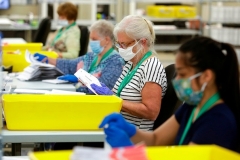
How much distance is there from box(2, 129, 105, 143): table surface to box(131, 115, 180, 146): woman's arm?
423 mm

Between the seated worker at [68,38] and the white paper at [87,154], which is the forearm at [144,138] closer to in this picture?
the white paper at [87,154]

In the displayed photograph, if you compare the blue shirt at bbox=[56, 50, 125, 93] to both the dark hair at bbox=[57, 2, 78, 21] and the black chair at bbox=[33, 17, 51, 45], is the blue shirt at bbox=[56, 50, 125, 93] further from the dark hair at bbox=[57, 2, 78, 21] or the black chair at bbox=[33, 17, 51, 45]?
the black chair at bbox=[33, 17, 51, 45]

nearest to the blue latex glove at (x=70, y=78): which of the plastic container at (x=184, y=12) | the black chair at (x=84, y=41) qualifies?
the black chair at (x=84, y=41)

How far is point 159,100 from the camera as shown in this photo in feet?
9.43

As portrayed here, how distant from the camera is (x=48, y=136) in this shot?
245 cm

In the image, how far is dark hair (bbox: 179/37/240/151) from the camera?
1.88 meters

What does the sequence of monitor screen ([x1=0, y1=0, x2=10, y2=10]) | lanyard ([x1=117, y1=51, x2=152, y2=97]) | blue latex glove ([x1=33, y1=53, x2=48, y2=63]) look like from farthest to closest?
monitor screen ([x1=0, y1=0, x2=10, y2=10]), blue latex glove ([x1=33, y1=53, x2=48, y2=63]), lanyard ([x1=117, y1=51, x2=152, y2=97])

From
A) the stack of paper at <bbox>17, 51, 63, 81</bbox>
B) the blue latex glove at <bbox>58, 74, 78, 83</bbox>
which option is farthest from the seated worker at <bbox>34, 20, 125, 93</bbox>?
the stack of paper at <bbox>17, 51, 63, 81</bbox>

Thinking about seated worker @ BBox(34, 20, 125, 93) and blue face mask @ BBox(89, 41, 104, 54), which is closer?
seated worker @ BBox(34, 20, 125, 93)

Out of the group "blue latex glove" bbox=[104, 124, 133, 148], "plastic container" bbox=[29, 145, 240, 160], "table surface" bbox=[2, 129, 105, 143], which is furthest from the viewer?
"table surface" bbox=[2, 129, 105, 143]

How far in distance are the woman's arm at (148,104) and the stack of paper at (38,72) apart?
1.33 meters

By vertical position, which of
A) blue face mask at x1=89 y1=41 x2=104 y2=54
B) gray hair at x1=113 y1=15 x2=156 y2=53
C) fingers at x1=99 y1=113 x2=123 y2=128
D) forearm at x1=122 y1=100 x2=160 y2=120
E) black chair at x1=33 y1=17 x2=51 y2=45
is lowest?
black chair at x1=33 y1=17 x2=51 y2=45

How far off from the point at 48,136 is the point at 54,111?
0.35 ft

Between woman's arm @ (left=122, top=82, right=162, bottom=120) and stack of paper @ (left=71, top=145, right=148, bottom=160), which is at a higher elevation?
stack of paper @ (left=71, top=145, right=148, bottom=160)
